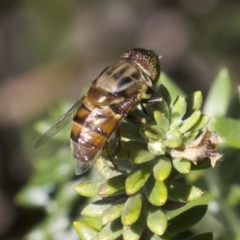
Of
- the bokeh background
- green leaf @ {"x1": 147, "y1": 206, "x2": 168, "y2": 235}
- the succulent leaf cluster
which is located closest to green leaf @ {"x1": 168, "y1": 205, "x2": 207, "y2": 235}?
the succulent leaf cluster

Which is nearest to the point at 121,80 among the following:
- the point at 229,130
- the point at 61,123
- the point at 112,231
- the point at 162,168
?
the point at 61,123

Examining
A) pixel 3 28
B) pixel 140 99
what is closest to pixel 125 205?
pixel 140 99

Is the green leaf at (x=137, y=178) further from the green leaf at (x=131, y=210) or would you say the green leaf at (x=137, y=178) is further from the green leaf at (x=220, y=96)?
the green leaf at (x=220, y=96)

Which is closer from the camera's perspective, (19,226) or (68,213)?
(68,213)

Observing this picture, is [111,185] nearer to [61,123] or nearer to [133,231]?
[133,231]

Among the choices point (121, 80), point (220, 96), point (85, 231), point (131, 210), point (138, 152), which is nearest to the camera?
point (131, 210)

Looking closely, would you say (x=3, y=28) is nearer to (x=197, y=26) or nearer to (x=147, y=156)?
(x=197, y=26)

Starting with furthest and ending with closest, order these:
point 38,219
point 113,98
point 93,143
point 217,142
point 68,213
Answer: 1. point 38,219
2. point 68,213
3. point 113,98
4. point 93,143
5. point 217,142
